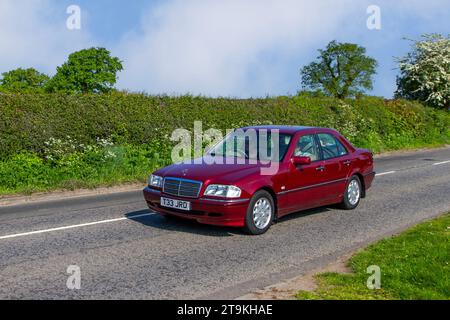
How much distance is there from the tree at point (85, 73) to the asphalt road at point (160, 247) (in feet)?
166

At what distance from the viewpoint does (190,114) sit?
1802 cm

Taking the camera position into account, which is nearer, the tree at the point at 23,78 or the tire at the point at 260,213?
the tire at the point at 260,213

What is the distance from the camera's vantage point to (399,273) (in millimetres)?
5867

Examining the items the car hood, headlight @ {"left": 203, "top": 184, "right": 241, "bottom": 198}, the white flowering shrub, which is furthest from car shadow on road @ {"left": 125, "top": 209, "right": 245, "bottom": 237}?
the white flowering shrub

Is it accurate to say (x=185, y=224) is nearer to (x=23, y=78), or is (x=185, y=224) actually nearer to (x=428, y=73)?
(x=428, y=73)

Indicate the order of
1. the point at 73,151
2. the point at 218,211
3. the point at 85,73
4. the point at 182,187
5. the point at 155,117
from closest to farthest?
the point at 218,211
the point at 182,187
the point at 73,151
the point at 155,117
the point at 85,73

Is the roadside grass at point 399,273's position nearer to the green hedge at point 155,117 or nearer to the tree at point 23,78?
the green hedge at point 155,117

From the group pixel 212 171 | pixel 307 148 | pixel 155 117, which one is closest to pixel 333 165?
pixel 307 148

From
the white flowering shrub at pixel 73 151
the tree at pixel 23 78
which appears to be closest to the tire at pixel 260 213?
the white flowering shrub at pixel 73 151

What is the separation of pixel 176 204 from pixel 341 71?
71.6 m

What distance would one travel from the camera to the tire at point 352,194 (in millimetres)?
10111

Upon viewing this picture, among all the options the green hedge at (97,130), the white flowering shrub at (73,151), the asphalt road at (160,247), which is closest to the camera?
the asphalt road at (160,247)
